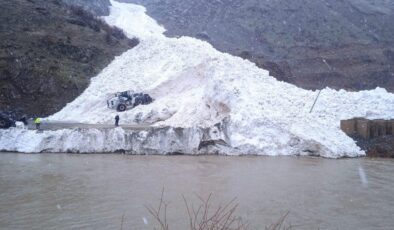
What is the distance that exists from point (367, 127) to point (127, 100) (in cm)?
1198

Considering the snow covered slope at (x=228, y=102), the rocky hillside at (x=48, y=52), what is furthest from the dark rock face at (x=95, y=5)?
the snow covered slope at (x=228, y=102)

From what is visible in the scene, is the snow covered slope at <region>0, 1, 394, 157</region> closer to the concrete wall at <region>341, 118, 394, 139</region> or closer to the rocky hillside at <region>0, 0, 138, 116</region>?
the concrete wall at <region>341, 118, 394, 139</region>

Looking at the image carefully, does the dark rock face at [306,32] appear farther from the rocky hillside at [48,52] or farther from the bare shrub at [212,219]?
the bare shrub at [212,219]

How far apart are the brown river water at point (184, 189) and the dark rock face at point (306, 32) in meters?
24.3

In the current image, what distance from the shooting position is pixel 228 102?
1850 cm

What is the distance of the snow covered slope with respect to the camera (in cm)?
1619

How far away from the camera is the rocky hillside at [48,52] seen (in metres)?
24.4

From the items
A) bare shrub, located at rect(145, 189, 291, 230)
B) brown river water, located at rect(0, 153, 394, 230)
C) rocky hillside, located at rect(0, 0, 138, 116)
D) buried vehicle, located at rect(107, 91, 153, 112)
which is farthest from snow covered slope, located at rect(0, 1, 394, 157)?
bare shrub, located at rect(145, 189, 291, 230)

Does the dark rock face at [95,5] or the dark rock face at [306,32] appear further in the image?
the dark rock face at [95,5]

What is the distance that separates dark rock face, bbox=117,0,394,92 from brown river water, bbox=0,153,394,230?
957 inches

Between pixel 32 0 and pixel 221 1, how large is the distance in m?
28.4

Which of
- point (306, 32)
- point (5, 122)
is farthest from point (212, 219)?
point (306, 32)

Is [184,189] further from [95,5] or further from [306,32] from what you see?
[95,5]

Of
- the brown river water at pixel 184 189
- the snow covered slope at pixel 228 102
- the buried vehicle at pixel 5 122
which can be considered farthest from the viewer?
the buried vehicle at pixel 5 122
